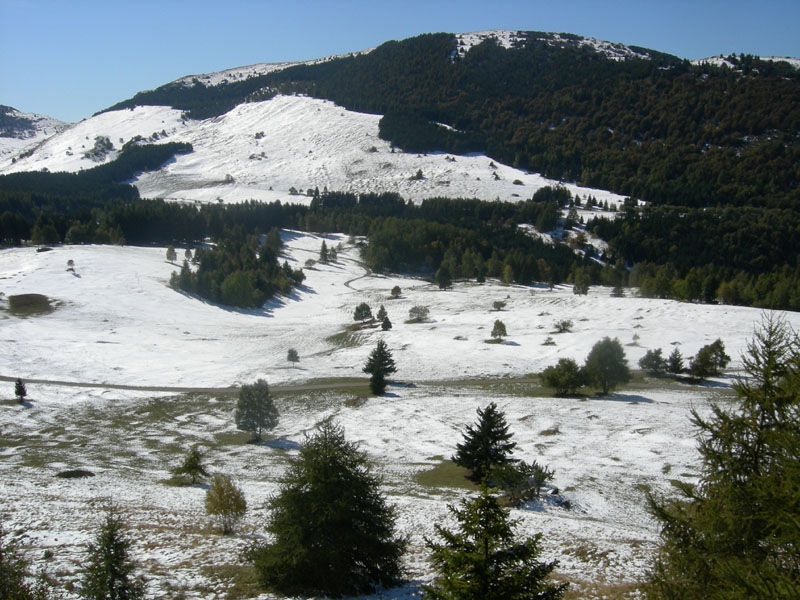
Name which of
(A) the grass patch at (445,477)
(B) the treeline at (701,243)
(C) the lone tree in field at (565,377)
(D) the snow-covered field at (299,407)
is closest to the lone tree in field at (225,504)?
(D) the snow-covered field at (299,407)

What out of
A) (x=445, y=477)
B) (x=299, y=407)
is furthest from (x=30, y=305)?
(x=445, y=477)

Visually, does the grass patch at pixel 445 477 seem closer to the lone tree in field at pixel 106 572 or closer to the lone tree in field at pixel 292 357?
the lone tree in field at pixel 106 572

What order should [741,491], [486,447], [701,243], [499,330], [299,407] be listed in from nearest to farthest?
[741,491] < [486,447] < [299,407] < [499,330] < [701,243]

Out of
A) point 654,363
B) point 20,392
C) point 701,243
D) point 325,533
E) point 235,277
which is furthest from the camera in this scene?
point 701,243

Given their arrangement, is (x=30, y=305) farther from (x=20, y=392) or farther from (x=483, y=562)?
(x=483, y=562)

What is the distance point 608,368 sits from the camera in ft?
198

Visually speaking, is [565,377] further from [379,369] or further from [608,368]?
[379,369]

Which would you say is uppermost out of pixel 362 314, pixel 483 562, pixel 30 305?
pixel 483 562

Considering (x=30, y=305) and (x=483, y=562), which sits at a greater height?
(x=483, y=562)

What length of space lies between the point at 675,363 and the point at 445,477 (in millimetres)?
43360

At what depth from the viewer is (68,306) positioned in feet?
327

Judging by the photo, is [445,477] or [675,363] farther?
[675,363]

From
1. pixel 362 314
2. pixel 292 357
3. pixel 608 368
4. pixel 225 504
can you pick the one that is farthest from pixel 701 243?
pixel 225 504

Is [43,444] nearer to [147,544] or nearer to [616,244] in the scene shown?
[147,544]
